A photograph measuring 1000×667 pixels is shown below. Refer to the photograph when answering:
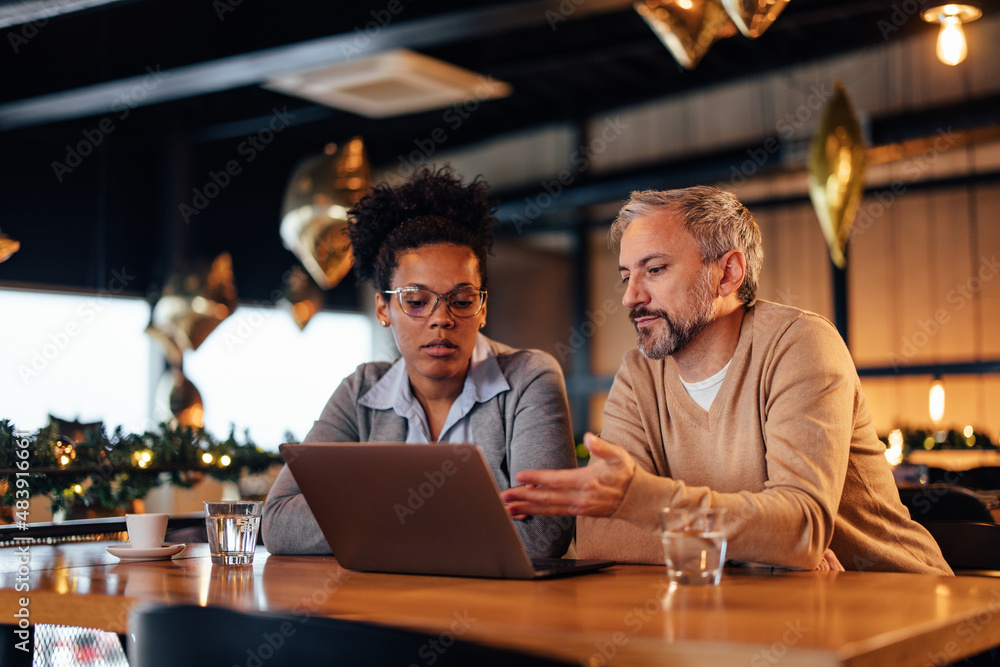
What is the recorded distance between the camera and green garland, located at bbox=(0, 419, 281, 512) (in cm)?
252

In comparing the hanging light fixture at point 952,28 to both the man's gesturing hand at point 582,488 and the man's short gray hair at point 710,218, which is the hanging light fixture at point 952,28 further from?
the man's gesturing hand at point 582,488

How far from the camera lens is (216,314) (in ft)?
16.0

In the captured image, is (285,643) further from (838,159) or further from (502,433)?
(838,159)

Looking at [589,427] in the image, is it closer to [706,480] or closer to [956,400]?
[956,400]

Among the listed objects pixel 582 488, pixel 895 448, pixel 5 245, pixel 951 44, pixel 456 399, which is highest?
pixel 951 44

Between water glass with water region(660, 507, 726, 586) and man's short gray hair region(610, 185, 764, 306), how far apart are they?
69 cm

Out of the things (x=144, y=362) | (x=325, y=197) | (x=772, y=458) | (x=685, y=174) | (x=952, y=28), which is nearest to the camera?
(x=772, y=458)

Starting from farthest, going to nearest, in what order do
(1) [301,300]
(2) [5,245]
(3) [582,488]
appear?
(1) [301,300]
(2) [5,245]
(3) [582,488]

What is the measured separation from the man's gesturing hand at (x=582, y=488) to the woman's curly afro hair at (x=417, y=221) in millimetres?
857

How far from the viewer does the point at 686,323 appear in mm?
1833

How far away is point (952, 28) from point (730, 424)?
289cm

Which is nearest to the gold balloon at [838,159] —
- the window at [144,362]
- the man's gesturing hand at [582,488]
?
the man's gesturing hand at [582,488]

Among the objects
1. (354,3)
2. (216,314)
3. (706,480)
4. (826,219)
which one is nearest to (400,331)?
(706,480)

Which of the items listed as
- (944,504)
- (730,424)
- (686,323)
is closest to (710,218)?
(686,323)
